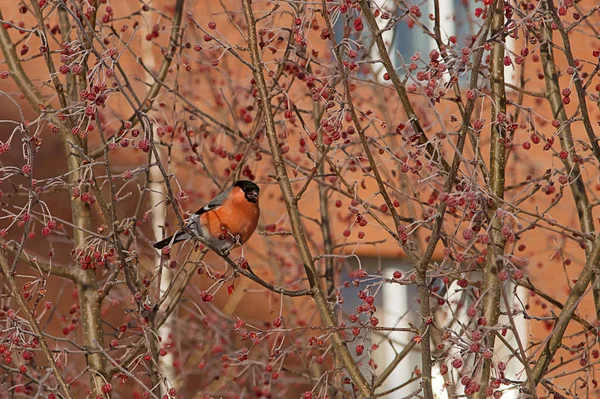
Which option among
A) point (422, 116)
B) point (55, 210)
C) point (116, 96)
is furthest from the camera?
point (116, 96)

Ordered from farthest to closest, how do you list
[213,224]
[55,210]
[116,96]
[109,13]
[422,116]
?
[116,96] < [55,210] < [422,116] < [213,224] < [109,13]

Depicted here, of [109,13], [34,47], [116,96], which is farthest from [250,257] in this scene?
A: [109,13]

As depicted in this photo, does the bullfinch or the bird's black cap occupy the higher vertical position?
the bird's black cap

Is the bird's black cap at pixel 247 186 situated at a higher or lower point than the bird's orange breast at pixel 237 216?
higher

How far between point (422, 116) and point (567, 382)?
9.25 feet

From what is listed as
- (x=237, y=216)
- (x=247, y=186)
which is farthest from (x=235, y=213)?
(x=247, y=186)

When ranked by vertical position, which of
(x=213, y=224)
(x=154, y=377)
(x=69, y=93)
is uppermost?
(x=69, y=93)

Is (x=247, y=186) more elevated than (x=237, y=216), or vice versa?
(x=247, y=186)

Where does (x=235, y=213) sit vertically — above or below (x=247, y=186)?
below

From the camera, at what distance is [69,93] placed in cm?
447

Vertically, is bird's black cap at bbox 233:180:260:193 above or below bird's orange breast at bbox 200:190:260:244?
above

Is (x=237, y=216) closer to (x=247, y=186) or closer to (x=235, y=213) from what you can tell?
(x=235, y=213)

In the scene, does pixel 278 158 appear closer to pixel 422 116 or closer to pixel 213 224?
pixel 213 224

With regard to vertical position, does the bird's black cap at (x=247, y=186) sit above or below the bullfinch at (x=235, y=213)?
above
